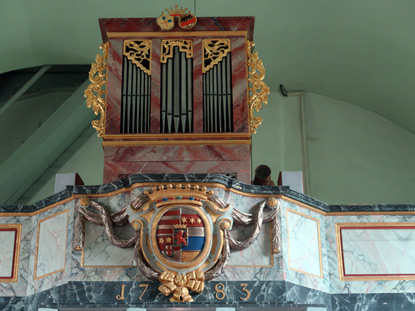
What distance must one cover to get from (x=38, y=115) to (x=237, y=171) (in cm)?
568

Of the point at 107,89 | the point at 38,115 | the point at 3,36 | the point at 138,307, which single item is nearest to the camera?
the point at 138,307

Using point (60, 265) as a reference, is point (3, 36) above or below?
above

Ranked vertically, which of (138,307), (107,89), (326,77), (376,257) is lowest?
(138,307)

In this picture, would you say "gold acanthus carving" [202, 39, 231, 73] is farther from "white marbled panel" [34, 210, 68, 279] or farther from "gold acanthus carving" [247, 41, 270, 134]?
"white marbled panel" [34, 210, 68, 279]

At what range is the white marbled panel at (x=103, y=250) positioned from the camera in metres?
10.8

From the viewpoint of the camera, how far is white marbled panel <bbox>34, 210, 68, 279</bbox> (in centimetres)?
1110

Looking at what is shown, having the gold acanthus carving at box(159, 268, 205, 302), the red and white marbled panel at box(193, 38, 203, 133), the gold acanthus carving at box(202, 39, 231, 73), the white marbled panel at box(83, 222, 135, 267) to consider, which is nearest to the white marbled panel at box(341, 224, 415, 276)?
the gold acanthus carving at box(159, 268, 205, 302)

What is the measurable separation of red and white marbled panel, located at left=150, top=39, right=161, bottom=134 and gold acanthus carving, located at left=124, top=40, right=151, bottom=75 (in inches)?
3.0

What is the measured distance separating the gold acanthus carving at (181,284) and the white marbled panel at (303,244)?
50.1 inches

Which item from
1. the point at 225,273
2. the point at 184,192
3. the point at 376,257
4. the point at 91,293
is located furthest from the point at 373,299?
the point at 91,293

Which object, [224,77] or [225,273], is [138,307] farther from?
[224,77]

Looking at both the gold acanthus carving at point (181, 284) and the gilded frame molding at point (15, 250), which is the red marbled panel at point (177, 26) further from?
the gold acanthus carving at point (181, 284)

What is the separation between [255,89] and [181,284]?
362cm

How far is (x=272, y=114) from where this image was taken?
54.1ft
